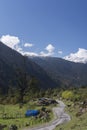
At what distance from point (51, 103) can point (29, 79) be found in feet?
50.1

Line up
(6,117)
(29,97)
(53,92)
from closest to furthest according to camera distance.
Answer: (6,117), (29,97), (53,92)

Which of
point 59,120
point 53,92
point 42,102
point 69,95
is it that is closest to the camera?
point 59,120

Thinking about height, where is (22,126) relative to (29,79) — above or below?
below

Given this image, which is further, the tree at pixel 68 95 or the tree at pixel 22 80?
the tree at pixel 68 95

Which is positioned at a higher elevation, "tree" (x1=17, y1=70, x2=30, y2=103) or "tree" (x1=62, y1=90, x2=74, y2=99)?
"tree" (x1=17, y1=70, x2=30, y2=103)

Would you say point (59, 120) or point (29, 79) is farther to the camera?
point (29, 79)

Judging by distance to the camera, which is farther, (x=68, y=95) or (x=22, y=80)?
(x=68, y=95)

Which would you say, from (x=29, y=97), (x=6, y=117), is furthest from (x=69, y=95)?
(x=6, y=117)

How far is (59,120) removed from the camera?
3145 inches

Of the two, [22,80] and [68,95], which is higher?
[22,80]

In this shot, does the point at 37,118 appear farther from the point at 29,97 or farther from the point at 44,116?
the point at 29,97

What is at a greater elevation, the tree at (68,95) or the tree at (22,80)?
the tree at (22,80)

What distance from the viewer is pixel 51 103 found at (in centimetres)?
13125

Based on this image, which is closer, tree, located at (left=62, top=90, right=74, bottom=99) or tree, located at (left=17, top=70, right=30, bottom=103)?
tree, located at (left=17, top=70, right=30, bottom=103)
